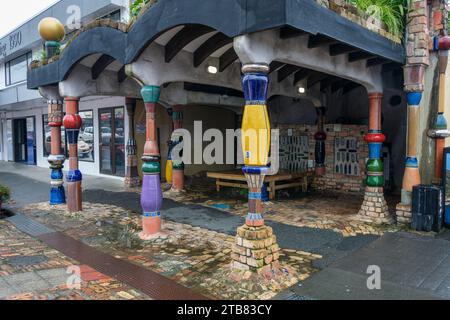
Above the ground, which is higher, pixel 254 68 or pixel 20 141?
pixel 254 68

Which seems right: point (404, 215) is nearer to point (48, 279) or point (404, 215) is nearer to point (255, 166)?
point (255, 166)

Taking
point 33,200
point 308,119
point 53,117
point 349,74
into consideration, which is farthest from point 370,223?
point 33,200

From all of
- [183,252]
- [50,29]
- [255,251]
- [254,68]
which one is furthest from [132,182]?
[254,68]

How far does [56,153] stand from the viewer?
841 cm

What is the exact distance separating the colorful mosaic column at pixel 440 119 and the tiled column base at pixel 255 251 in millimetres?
3992

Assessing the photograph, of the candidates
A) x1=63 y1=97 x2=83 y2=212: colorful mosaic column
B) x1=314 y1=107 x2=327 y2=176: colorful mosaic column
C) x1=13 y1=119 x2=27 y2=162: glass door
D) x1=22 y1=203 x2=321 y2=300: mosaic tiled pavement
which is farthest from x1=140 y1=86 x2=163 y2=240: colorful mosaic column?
x1=13 y1=119 x2=27 y2=162: glass door

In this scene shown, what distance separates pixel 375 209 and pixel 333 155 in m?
3.82

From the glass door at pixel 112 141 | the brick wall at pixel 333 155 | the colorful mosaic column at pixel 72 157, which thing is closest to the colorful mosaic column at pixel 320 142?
the brick wall at pixel 333 155

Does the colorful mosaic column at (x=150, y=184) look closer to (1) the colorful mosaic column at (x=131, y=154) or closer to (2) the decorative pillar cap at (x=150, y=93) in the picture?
(2) the decorative pillar cap at (x=150, y=93)

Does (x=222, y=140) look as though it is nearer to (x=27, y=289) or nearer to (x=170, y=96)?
(x=170, y=96)

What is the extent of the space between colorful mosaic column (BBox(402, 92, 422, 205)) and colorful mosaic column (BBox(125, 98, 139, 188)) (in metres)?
7.60

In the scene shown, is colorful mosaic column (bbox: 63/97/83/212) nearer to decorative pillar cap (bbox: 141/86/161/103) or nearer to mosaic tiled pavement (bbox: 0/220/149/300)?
mosaic tiled pavement (bbox: 0/220/149/300)
